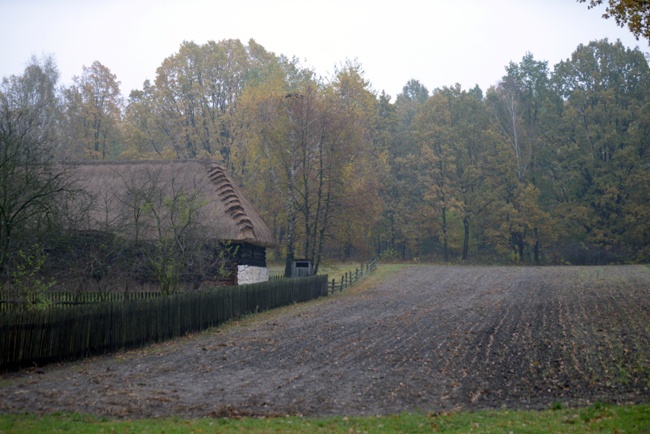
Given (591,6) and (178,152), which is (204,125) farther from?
(591,6)

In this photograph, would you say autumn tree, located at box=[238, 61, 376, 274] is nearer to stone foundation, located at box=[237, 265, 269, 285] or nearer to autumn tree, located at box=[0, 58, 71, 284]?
stone foundation, located at box=[237, 265, 269, 285]

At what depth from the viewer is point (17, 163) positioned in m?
16.8

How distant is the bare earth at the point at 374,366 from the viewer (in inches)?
417

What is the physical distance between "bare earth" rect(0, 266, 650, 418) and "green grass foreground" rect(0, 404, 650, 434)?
58cm

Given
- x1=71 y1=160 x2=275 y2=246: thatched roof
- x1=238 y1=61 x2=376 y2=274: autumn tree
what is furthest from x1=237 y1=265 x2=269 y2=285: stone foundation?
x1=238 y1=61 x2=376 y2=274: autumn tree

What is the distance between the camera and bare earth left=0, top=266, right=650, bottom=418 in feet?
34.8

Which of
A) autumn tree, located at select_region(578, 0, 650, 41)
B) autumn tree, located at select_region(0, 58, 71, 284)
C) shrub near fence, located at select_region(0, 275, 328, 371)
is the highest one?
autumn tree, located at select_region(578, 0, 650, 41)

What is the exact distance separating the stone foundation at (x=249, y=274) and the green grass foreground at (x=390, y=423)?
68.0 feet

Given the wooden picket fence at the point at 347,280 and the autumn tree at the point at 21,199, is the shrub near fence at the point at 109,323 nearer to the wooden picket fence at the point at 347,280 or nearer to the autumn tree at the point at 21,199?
the autumn tree at the point at 21,199

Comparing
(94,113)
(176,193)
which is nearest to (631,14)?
(176,193)

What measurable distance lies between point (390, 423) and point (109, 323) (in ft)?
31.6

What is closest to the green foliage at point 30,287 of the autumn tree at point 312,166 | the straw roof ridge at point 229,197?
the straw roof ridge at point 229,197

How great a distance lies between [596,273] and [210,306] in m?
25.9

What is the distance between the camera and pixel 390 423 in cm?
920
